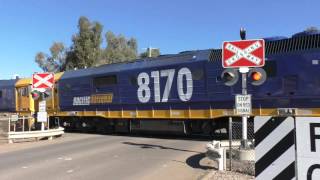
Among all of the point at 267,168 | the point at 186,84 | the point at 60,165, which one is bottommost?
the point at 60,165

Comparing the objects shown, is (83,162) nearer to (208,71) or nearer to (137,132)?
(208,71)

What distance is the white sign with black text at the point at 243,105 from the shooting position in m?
11.5

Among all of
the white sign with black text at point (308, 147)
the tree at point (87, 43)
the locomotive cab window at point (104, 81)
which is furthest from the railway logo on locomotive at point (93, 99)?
the tree at point (87, 43)

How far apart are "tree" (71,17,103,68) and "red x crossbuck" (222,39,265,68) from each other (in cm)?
5375

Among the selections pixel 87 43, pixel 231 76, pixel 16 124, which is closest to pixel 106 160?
pixel 231 76

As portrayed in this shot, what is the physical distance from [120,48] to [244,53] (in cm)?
7455

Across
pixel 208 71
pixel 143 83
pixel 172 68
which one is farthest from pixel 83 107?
pixel 208 71

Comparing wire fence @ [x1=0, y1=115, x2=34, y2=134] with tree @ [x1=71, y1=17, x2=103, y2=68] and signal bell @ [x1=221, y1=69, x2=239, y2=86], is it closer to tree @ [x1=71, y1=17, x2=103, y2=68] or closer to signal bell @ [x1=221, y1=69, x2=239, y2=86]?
signal bell @ [x1=221, y1=69, x2=239, y2=86]

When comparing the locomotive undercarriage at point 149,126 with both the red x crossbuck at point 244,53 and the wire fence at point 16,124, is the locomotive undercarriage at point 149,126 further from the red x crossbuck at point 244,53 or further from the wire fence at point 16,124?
the red x crossbuck at point 244,53

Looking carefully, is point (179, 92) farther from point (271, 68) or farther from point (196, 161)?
point (196, 161)

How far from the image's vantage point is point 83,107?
2559cm

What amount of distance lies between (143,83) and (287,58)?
7.48 meters

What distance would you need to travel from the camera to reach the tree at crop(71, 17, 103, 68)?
65.0 metres

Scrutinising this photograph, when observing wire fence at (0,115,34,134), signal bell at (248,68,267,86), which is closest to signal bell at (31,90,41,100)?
wire fence at (0,115,34,134)
